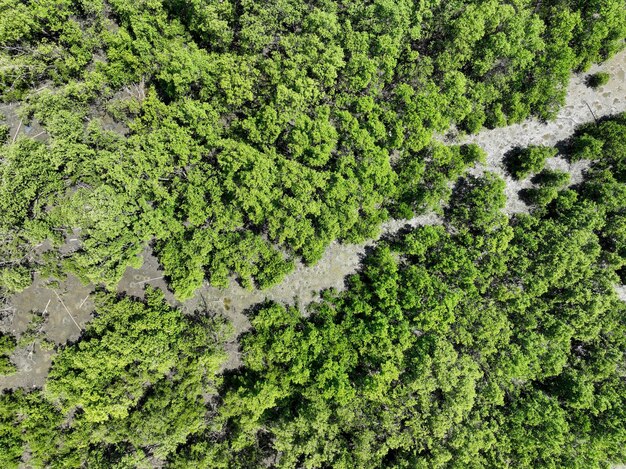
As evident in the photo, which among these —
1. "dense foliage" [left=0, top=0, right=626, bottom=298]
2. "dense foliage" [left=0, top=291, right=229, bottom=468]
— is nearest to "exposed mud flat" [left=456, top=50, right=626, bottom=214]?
"dense foliage" [left=0, top=0, right=626, bottom=298]

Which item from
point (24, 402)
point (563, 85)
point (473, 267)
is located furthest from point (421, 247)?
point (24, 402)

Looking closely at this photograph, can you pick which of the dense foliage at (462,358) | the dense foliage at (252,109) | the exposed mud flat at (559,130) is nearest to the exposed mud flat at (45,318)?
the dense foliage at (252,109)

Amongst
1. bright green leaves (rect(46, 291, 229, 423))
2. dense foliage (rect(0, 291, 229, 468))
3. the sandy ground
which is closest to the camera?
bright green leaves (rect(46, 291, 229, 423))

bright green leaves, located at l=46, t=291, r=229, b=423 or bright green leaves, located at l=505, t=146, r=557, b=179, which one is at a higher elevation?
bright green leaves, located at l=505, t=146, r=557, b=179

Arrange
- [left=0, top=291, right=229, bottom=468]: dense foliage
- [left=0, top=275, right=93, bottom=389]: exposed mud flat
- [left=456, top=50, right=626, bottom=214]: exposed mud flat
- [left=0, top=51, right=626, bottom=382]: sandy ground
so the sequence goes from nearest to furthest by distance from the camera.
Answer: [left=0, top=291, right=229, bottom=468]: dense foliage, [left=0, top=275, right=93, bottom=389]: exposed mud flat, [left=0, top=51, right=626, bottom=382]: sandy ground, [left=456, top=50, right=626, bottom=214]: exposed mud flat

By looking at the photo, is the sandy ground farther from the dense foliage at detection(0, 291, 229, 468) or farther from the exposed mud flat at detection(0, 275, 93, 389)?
the dense foliage at detection(0, 291, 229, 468)

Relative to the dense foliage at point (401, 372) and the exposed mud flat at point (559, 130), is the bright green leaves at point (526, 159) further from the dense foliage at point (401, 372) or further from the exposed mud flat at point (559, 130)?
the dense foliage at point (401, 372)

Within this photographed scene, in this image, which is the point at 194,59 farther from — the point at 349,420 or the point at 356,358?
the point at 349,420
